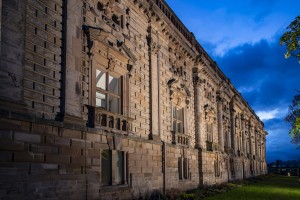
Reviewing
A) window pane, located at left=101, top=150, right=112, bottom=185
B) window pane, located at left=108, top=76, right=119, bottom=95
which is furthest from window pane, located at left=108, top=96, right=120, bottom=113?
window pane, located at left=101, top=150, right=112, bottom=185

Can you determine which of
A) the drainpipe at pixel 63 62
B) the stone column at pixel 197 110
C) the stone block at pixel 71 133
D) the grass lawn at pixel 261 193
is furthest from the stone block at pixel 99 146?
the stone column at pixel 197 110

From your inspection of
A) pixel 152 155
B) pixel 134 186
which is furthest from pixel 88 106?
pixel 152 155

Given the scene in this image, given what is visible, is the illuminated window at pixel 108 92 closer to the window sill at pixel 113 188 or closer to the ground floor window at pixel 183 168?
the window sill at pixel 113 188

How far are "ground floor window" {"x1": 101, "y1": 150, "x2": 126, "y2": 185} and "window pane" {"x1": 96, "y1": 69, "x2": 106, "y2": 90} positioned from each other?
273 centimetres

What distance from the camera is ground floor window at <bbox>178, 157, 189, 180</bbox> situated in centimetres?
2297

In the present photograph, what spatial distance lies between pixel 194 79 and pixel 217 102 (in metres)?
8.66

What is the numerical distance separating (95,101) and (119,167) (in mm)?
3592

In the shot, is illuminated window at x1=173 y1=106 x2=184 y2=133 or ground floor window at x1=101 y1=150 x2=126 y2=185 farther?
illuminated window at x1=173 y1=106 x2=184 y2=133

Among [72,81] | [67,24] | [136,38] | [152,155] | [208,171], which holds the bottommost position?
[208,171]

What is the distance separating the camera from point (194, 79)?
90.5 feet

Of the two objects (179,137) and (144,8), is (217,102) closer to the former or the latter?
(179,137)

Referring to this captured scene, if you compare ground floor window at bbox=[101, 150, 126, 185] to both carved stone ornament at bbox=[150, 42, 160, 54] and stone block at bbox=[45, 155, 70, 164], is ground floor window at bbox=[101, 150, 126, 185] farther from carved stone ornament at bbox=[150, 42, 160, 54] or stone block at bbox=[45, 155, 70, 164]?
carved stone ornament at bbox=[150, 42, 160, 54]

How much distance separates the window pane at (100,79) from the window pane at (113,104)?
78 cm

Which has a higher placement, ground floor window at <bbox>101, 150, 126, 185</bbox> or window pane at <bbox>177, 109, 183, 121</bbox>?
window pane at <bbox>177, 109, 183, 121</bbox>
